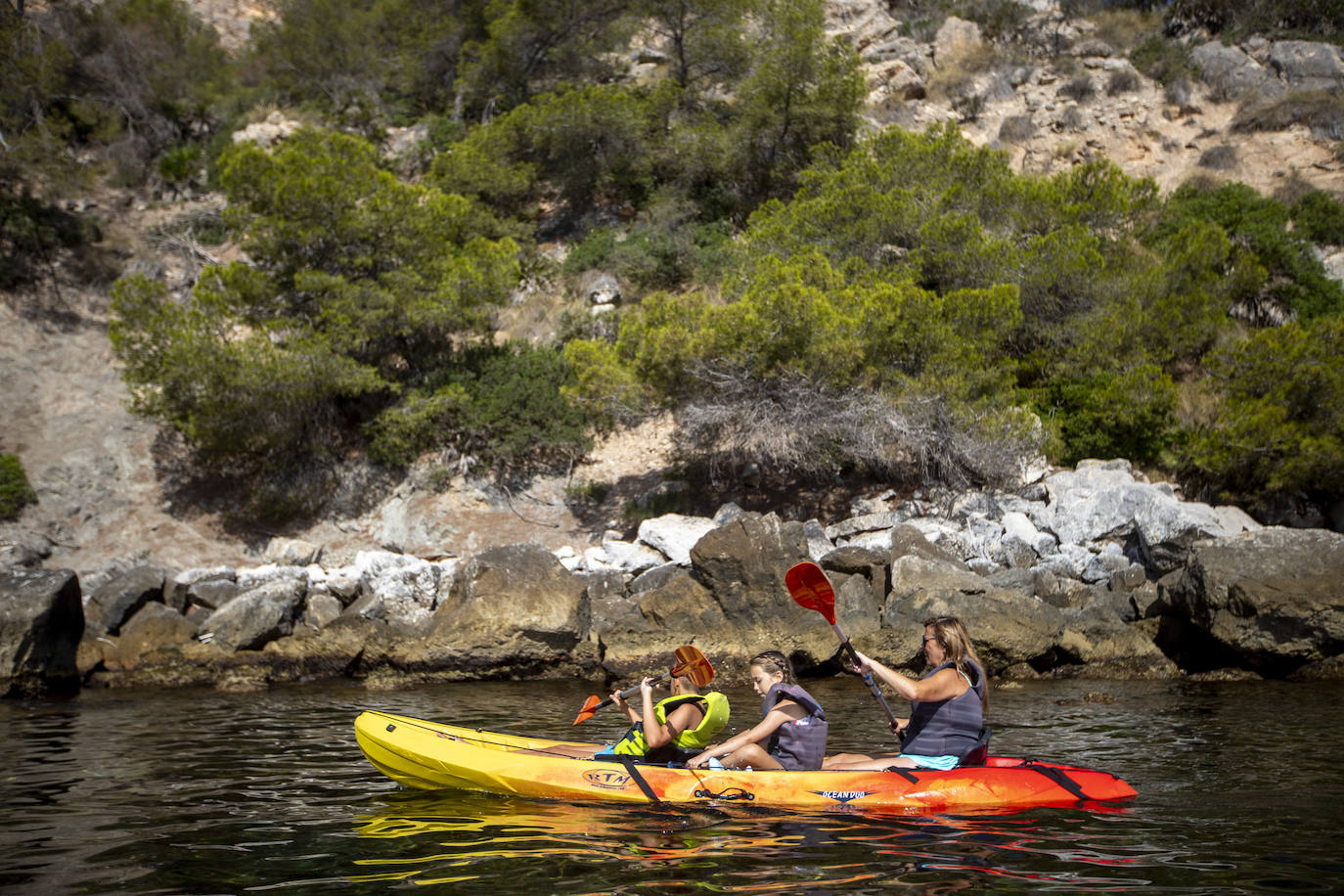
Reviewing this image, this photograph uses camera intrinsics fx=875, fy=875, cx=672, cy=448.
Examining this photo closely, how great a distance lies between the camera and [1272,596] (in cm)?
965

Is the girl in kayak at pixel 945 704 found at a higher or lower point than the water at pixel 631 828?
higher

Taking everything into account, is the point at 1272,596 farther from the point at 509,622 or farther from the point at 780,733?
the point at 509,622

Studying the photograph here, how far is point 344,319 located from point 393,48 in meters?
20.3

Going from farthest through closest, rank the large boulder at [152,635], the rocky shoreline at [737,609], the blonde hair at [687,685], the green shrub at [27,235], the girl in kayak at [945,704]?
the green shrub at [27,235], the large boulder at [152,635], the rocky shoreline at [737,609], the blonde hair at [687,685], the girl in kayak at [945,704]

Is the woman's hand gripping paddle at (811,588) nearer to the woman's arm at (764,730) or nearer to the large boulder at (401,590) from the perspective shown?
the woman's arm at (764,730)

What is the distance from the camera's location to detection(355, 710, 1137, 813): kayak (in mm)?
5309

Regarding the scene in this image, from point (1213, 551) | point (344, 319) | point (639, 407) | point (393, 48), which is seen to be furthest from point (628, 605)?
point (393, 48)

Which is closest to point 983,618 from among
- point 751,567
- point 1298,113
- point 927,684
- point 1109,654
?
point 1109,654

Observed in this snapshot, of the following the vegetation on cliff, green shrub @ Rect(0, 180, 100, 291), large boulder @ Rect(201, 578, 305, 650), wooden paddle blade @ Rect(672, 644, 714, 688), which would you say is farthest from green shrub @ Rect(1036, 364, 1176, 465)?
green shrub @ Rect(0, 180, 100, 291)

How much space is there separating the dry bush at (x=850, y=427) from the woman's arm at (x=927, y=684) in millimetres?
9566

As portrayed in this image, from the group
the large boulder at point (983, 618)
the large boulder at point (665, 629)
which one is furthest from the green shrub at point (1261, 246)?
the large boulder at point (665, 629)

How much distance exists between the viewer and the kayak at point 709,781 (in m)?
5.31

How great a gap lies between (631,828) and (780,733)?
3.73ft

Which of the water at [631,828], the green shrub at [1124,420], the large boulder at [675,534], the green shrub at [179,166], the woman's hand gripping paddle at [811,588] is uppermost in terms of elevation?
the green shrub at [179,166]
